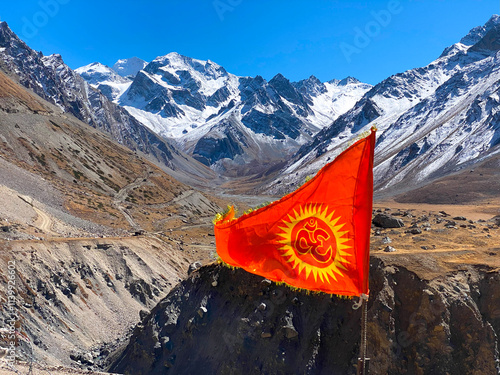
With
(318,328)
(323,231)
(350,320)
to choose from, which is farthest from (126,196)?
(323,231)

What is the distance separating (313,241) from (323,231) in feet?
1.44

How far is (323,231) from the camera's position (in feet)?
31.0

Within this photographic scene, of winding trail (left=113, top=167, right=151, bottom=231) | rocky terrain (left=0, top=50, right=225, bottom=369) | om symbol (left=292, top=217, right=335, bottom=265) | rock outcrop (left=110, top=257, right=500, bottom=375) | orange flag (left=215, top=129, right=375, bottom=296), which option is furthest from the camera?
winding trail (left=113, top=167, right=151, bottom=231)

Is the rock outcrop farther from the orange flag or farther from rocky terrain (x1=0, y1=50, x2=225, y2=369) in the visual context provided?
rocky terrain (x1=0, y1=50, x2=225, y2=369)

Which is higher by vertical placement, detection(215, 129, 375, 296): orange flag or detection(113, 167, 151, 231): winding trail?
detection(113, 167, 151, 231): winding trail

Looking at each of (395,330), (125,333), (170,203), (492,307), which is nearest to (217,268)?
(395,330)

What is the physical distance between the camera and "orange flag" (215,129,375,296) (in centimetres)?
895

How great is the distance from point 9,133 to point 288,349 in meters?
92.8

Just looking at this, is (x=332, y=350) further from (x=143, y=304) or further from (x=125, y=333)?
(x=143, y=304)

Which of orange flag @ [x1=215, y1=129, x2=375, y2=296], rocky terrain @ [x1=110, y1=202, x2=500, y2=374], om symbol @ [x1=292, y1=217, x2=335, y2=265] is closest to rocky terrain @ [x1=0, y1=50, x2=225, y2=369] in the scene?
rocky terrain @ [x1=110, y1=202, x2=500, y2=374]

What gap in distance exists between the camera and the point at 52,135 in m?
99.2

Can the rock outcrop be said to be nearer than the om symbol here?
No

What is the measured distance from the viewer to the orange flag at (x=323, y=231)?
8.95m

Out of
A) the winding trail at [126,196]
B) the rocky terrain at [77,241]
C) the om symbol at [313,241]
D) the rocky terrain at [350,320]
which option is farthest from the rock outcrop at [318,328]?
the winding trail at [126,196]
